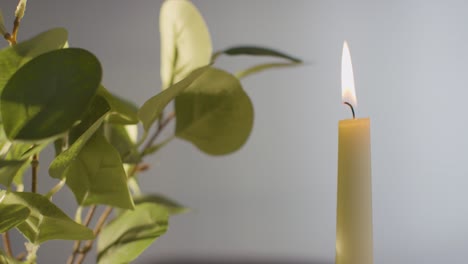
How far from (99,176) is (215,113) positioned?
98mm

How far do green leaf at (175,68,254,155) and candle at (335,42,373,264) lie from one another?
0.12 m

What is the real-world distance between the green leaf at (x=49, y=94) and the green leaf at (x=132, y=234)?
0.13 meters

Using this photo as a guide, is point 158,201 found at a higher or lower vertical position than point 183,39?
lower

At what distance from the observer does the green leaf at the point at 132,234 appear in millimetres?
332

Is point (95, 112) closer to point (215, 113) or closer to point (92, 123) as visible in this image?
point (92, 123)

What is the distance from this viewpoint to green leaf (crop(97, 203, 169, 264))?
1.09ft

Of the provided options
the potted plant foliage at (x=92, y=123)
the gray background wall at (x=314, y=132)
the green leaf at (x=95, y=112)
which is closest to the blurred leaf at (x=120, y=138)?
the potted plant foliage at (x=92, y=123)

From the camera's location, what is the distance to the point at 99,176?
0.30m

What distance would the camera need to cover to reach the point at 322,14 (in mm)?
755

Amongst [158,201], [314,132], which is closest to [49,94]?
[158,201]

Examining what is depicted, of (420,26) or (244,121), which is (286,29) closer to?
(420,26)

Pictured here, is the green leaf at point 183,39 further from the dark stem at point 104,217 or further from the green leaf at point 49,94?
the green leaf at point 49,94

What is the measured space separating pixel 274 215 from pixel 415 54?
29 centimetres

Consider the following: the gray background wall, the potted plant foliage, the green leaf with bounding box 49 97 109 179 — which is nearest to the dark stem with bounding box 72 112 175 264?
the potted plant foliage
